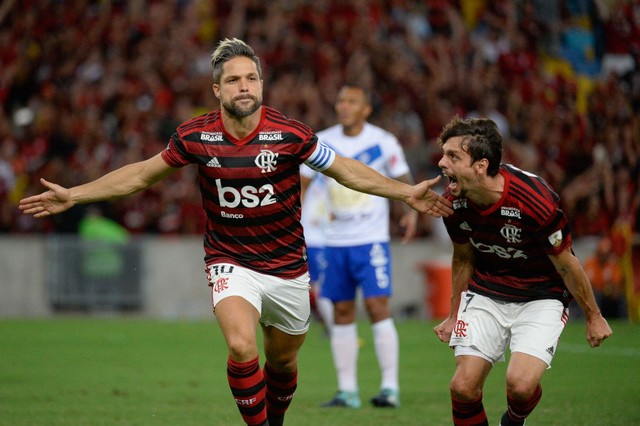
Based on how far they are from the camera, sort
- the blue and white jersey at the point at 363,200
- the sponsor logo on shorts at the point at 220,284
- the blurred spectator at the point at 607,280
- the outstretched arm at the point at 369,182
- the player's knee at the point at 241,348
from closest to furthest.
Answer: the player's knee at the point at 241,348
the sponsor logo on shorts at the point at 220,284
the outstretched arm at the point at 369,182
the blue and white jersey at the point at 363,200
the blurred spectator at the point at 607,280

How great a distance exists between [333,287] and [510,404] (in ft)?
10.7

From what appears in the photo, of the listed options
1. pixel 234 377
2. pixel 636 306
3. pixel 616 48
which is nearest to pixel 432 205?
pixel 234 377

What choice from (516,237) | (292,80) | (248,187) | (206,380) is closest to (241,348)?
(248,187)

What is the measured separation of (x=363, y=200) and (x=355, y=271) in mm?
656

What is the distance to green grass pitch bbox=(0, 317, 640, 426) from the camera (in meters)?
8.49

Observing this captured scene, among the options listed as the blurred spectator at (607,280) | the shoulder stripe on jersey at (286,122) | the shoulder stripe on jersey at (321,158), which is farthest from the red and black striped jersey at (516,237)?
the blurred spectator at (607,280)

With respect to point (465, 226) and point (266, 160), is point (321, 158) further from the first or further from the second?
point (465, 226)

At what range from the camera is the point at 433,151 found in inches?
763

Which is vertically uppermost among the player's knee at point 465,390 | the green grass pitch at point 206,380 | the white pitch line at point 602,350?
the player's knee at point 465,390

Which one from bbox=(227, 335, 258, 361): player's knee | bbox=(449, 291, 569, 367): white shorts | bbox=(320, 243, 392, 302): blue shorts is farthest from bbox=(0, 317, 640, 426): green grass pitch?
bbox=(227, 335, 258, 361): player's knee

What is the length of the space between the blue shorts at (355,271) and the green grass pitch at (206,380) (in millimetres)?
992

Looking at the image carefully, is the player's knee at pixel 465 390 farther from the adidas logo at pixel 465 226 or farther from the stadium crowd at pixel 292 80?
the stadium crowd at pixel 292 80

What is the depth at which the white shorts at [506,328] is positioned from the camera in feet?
21.3

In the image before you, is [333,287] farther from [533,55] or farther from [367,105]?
[533,55]
